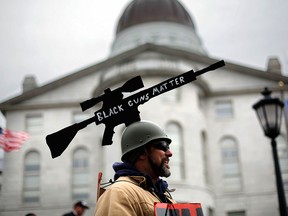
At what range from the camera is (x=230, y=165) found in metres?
30.1

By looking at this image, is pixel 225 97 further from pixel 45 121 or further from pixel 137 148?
pixel 137 148

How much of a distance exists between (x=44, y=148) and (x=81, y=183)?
135 inches

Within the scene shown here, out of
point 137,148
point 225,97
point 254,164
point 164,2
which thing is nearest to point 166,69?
point 225,97

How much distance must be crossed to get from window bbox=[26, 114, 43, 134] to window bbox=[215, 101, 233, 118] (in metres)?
11.7

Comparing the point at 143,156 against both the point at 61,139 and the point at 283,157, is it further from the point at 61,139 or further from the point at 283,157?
the point at 283,157

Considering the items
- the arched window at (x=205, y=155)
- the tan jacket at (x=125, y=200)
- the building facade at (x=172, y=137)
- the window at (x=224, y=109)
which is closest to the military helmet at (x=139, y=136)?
the tan jacket at (x=125, y=200)

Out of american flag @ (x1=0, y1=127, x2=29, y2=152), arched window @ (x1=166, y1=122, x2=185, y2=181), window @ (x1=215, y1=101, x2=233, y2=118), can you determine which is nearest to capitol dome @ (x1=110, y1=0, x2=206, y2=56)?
window @ (x1=215, y1=101, x2=233, y2=118)

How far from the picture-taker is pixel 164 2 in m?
46.3

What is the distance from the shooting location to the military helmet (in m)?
3.48

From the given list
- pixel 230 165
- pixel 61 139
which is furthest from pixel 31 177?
pixel 61 139

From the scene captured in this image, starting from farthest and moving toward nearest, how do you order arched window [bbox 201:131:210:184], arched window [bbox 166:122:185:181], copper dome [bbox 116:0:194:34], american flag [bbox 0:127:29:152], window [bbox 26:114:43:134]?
copper dome [bbox 116:0:194:34] → window [bbox 26:114:43:134] → arched window [bbox 201:131:210:184] → arched window [bbox 166:122:185:181] → american flag [bbox 0:127:29:152]

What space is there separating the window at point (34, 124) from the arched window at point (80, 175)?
305cm

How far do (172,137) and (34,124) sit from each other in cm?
1045

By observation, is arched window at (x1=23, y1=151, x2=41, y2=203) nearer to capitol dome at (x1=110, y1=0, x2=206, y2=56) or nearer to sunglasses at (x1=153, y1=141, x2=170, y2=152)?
capitol dome at (x1=110, y1=0, x2=206, y2=56)
